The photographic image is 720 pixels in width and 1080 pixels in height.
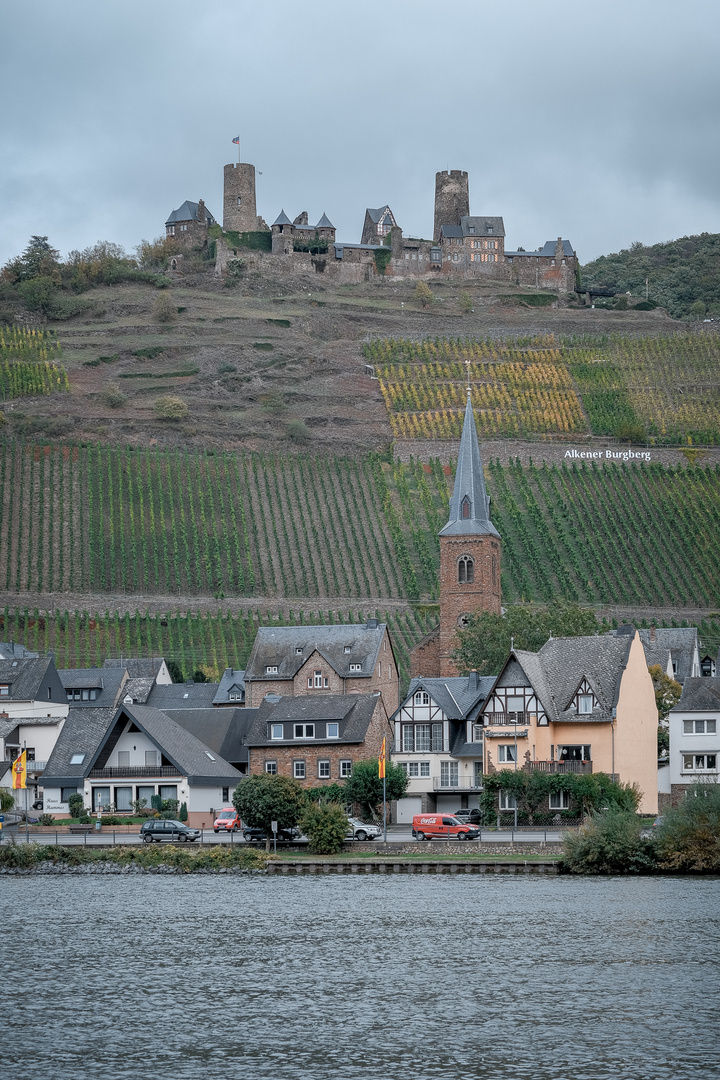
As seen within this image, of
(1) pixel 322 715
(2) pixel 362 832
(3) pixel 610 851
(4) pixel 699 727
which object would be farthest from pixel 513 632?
(3) pixel 610 851

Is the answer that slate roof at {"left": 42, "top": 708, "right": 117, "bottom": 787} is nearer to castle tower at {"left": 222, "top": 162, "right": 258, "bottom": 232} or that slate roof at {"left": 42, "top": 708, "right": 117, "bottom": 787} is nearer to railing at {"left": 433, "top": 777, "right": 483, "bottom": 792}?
railing at {"left": 433, "top": 777, "right": 483, "bottom": 792}

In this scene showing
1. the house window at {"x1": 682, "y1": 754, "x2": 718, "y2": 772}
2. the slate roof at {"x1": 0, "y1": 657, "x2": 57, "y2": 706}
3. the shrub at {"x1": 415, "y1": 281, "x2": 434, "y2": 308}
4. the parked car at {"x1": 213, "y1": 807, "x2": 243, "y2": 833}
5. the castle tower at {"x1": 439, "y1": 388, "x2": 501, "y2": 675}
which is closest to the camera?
the parked car at {"x1": 213, "y1": 807, "x2": 243, "y2": 833}

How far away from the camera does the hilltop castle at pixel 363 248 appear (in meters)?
186

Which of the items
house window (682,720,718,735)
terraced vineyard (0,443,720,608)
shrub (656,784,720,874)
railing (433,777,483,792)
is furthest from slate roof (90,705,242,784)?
terraced vineyard (0,443,720,608)

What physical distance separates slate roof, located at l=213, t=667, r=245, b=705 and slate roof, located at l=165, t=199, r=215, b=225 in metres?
110

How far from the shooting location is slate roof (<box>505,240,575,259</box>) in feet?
626

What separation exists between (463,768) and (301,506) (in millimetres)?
55189

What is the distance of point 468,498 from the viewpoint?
96812 millimetres

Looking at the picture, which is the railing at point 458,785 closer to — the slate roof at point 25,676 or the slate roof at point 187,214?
the slate roof at point 25,676

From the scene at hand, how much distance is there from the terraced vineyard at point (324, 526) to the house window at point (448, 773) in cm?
3841

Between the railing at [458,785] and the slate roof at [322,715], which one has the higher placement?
the slate roof at [322,715]

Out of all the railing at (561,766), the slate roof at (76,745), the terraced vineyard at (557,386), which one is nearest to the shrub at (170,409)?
the terraced vineyard at (557,386)

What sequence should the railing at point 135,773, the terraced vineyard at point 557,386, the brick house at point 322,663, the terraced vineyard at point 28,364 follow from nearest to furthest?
the railing at point 135,773
the brick house at point 322,663
the terraced vineyard at point 557,386
the terraced vineyard at point 28,364

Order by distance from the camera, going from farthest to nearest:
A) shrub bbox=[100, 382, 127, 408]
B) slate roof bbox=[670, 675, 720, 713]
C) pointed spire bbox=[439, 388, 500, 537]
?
shrub bbox=[100, 382, 127, 408] → pointed spire bbox=[439, 388, 500, 537] → slate roof bbox=[670, 675, 720, 713]
